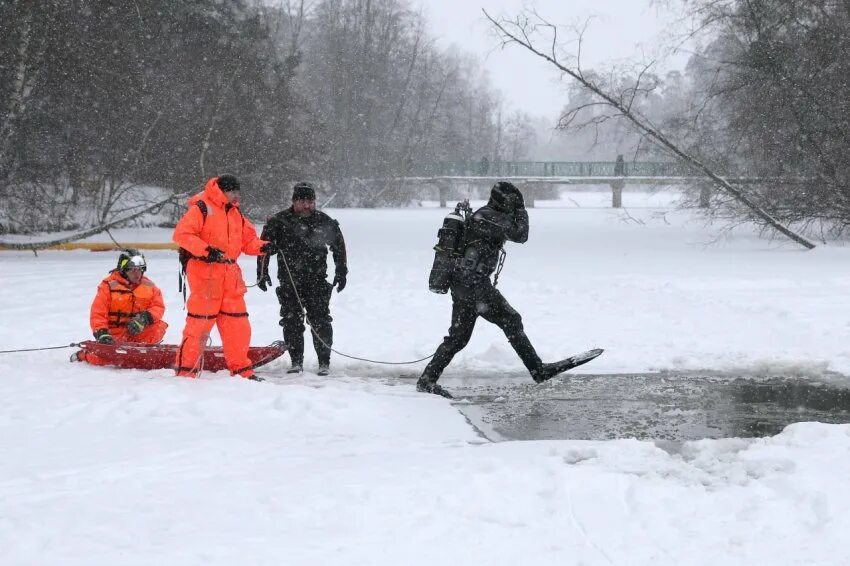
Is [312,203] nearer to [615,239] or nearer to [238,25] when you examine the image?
[615,239]

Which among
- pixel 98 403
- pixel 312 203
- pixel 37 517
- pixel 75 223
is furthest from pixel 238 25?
pixel 37 517

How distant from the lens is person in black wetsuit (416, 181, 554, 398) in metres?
6.99

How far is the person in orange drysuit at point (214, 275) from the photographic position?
22.4ft

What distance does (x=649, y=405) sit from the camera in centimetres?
685

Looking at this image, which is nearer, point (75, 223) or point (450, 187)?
point (75, 223)

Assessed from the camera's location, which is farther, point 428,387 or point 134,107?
point 134,107

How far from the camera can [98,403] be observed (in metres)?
6.10

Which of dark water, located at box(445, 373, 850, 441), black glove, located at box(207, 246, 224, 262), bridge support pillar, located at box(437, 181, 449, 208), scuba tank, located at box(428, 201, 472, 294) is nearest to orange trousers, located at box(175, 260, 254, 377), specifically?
black glove, located at box(207, 246, 224, 262)

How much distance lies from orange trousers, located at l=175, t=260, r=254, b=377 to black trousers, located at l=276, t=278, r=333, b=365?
84cm

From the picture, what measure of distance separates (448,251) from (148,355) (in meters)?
2.80

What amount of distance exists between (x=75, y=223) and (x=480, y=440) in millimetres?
21833

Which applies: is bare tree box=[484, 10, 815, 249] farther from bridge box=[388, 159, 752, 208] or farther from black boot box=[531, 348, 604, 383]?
bridge box=[388, 159, 752, 208]

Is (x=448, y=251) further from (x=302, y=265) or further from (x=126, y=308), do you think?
(x=126, y=308)

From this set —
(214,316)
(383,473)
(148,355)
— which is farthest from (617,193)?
(383,473)
